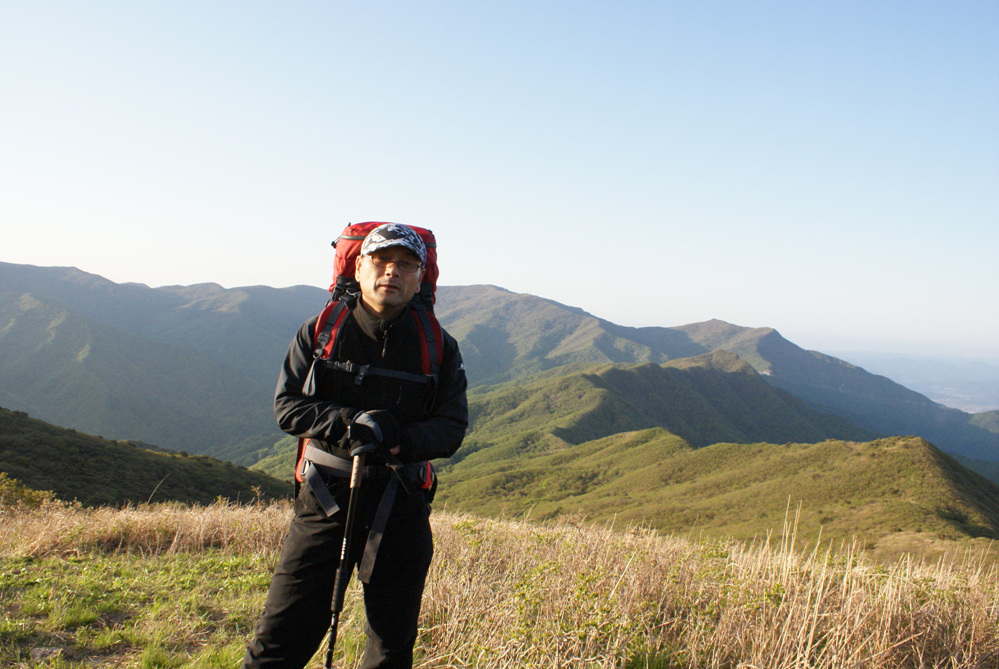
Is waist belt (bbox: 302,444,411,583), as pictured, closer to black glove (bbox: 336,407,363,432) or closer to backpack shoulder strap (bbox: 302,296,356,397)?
black glove (bbox: 336,407,363,432)

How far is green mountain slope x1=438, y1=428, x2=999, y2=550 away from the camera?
1511 inches

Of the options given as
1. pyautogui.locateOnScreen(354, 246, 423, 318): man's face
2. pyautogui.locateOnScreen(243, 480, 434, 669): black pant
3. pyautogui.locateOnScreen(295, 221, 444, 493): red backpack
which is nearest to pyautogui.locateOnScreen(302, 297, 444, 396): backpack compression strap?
pyautogui.locateOnScreen(295, 221, 444, 493): red backpack

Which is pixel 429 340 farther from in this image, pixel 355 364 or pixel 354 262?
pixel 354 262

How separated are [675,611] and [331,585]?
2.87 metres

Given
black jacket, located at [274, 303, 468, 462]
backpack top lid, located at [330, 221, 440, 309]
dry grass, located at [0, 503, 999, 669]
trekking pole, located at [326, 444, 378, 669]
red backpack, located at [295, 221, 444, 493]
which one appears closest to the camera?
trekking pole, located at [326, 444, 378, 669]

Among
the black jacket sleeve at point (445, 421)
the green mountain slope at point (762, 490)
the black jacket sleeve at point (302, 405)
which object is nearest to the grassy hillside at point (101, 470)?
the green mountain slope at point (762, 490)

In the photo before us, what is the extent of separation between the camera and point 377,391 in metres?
2.87

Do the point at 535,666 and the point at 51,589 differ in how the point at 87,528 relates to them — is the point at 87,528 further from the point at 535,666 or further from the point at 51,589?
the point at 535,666

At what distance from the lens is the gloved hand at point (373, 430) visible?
260 cm

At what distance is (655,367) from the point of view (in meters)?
174

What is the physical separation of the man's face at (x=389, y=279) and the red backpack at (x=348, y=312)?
0.14m

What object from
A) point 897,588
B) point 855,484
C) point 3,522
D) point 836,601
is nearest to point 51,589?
point 3,522

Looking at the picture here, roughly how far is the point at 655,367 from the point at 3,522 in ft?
576

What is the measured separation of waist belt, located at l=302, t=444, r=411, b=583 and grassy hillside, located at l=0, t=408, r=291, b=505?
33300mm
